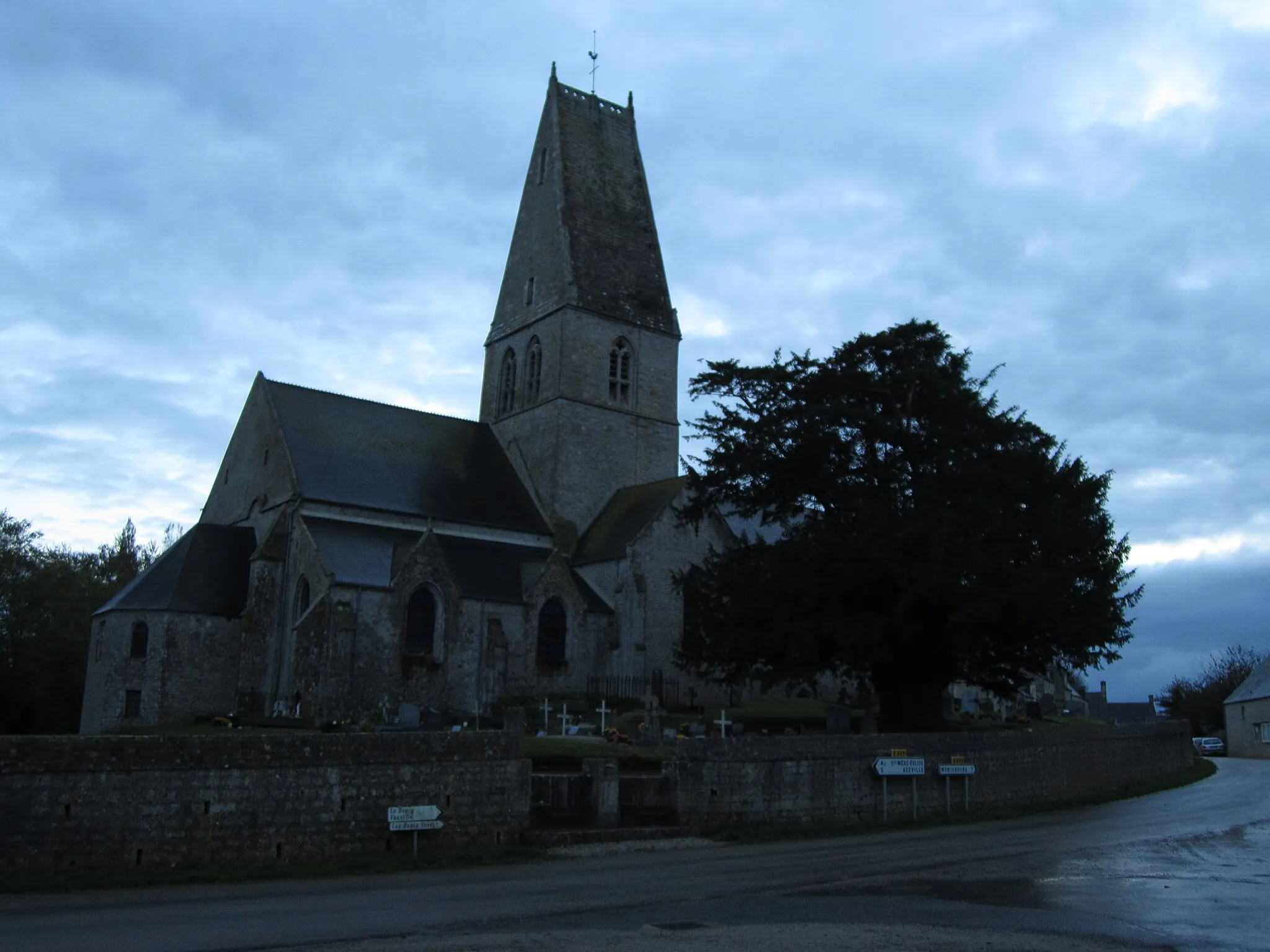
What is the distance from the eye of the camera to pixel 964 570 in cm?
2598

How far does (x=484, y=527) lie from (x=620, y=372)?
9.32 m

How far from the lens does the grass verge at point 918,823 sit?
1838 centimetres

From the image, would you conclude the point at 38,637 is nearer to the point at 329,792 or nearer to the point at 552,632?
the point at 552,632

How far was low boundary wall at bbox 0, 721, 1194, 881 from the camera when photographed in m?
13.6

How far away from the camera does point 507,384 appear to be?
1881 inches

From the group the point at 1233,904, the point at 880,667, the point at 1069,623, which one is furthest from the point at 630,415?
the point at 1233,904

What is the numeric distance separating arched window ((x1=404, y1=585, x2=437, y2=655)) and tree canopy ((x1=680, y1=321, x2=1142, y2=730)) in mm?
A: 9234

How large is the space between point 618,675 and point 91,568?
28775 mm

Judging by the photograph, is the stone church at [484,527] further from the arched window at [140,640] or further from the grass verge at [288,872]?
the grass verge at [288,872]

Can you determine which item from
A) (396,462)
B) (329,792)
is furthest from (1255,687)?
(329,792)

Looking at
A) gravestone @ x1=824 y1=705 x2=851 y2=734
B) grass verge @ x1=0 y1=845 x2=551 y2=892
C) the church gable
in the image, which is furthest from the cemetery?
the church gable

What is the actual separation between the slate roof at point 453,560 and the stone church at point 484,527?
0.27 ft

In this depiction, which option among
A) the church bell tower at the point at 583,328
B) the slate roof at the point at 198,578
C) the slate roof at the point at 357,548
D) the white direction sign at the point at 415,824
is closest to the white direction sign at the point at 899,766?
the white direction sign at the point at 415,824

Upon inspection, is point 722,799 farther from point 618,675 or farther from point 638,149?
point 638,149
